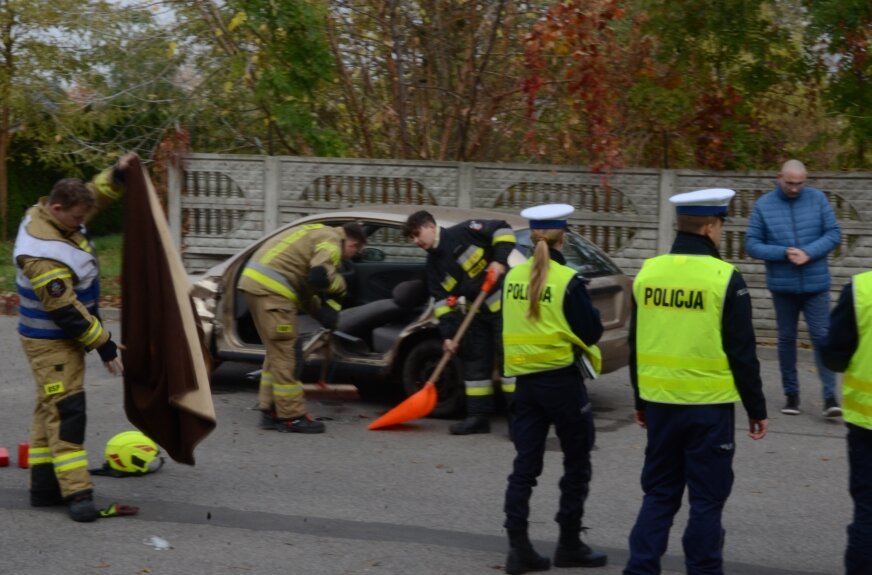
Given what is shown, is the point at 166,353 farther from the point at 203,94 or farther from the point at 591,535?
the point at 203,94

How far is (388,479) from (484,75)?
7.77 meters

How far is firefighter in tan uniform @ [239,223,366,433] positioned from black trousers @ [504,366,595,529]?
3155 mm

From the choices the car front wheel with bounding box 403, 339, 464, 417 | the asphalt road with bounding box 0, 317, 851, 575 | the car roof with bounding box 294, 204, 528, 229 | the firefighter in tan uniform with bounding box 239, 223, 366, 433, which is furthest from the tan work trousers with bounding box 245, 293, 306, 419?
the car roof with bounding box 294, 204, 528, 229

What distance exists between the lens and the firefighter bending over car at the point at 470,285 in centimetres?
866

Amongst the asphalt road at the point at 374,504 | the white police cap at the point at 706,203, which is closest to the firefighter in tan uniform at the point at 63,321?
the asphalt road at the point at 374,504

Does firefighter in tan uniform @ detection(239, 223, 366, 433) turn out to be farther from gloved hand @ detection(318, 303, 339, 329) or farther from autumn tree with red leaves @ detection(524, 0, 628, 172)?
autumn tree with red leaves @ detection(524, 0, 628, 172)

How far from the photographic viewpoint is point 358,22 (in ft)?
49.0

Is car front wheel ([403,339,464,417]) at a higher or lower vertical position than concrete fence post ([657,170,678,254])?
lower

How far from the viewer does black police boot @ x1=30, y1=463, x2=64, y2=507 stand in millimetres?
6934

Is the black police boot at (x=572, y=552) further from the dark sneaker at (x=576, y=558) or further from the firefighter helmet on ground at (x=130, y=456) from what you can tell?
the firefighter helmet on ground at (x=130, y=456)

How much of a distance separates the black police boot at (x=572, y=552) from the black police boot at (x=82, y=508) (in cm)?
252

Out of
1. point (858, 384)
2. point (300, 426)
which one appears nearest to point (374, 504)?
point (300, 426)

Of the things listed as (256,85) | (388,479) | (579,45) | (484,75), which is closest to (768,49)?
(579,45)

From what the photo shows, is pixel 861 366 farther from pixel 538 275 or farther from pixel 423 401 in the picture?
pixel 423 401
